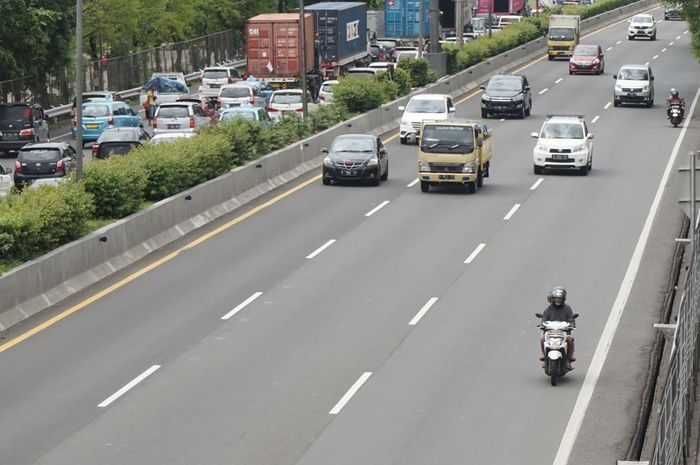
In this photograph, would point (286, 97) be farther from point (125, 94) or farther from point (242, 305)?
point (242, 305)

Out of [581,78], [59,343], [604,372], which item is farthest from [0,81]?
[604,372]

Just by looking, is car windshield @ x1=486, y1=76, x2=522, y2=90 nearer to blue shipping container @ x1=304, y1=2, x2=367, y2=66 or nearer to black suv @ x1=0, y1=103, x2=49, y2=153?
blue shipping container @ x1=304, y1=2, x2=367, y2=66

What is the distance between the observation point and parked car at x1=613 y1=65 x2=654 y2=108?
6319 cm

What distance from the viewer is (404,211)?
3847 cm

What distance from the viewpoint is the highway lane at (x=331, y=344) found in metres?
19.9

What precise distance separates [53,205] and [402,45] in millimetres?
75096

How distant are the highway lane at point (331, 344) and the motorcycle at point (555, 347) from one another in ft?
1.38

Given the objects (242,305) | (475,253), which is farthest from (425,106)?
(242,305)

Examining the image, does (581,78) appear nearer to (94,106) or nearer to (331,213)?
(94,106)

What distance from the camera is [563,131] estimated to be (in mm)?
45188

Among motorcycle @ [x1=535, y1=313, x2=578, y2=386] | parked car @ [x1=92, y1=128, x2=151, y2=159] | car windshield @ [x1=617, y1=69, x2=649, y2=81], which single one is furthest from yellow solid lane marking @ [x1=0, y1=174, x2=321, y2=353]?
car windshield @ [x1=617, y1=69, x2=649, y2=81]

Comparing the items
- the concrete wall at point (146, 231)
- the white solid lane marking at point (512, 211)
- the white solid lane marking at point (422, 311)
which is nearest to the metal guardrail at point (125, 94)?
the concrete wall at point (146, 231)

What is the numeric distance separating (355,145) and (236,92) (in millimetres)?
22737

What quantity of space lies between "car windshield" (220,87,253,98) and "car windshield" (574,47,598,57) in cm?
2154
